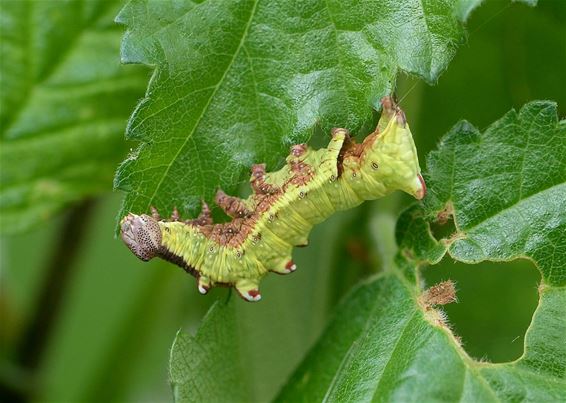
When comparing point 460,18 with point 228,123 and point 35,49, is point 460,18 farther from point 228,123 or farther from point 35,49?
point 35,49

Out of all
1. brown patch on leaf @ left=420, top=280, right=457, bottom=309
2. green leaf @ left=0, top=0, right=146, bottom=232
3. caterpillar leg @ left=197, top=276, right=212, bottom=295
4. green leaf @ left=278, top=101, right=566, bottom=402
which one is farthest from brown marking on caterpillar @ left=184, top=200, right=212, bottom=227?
green leaf @ left=0, top=0, right=146, bottom=232

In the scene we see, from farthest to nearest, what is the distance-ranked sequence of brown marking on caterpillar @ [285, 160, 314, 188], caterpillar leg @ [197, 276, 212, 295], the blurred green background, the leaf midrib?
the blurred green background
caterpillar leg @ [197, 276, 212, 295]
brown marking on caterpillar @ [285, 160, 314, 188]
the leaf midrib

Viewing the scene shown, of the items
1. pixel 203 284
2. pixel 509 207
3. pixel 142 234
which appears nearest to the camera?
pixel 509 207

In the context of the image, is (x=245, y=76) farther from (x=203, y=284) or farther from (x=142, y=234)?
(x=203, y=284)

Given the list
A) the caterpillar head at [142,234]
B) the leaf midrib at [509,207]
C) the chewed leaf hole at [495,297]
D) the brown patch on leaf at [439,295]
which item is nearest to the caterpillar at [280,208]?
the caterpillar head at [142,234]

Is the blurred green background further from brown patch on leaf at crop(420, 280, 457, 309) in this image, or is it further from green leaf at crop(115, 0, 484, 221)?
green leaf at crop(115, 0, 484, 221)

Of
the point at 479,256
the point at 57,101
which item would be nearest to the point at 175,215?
the point at 479,256

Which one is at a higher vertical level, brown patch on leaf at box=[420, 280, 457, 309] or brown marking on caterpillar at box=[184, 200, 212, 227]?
brown marking on caterpillar at box=[184, 200, 212, 227]
